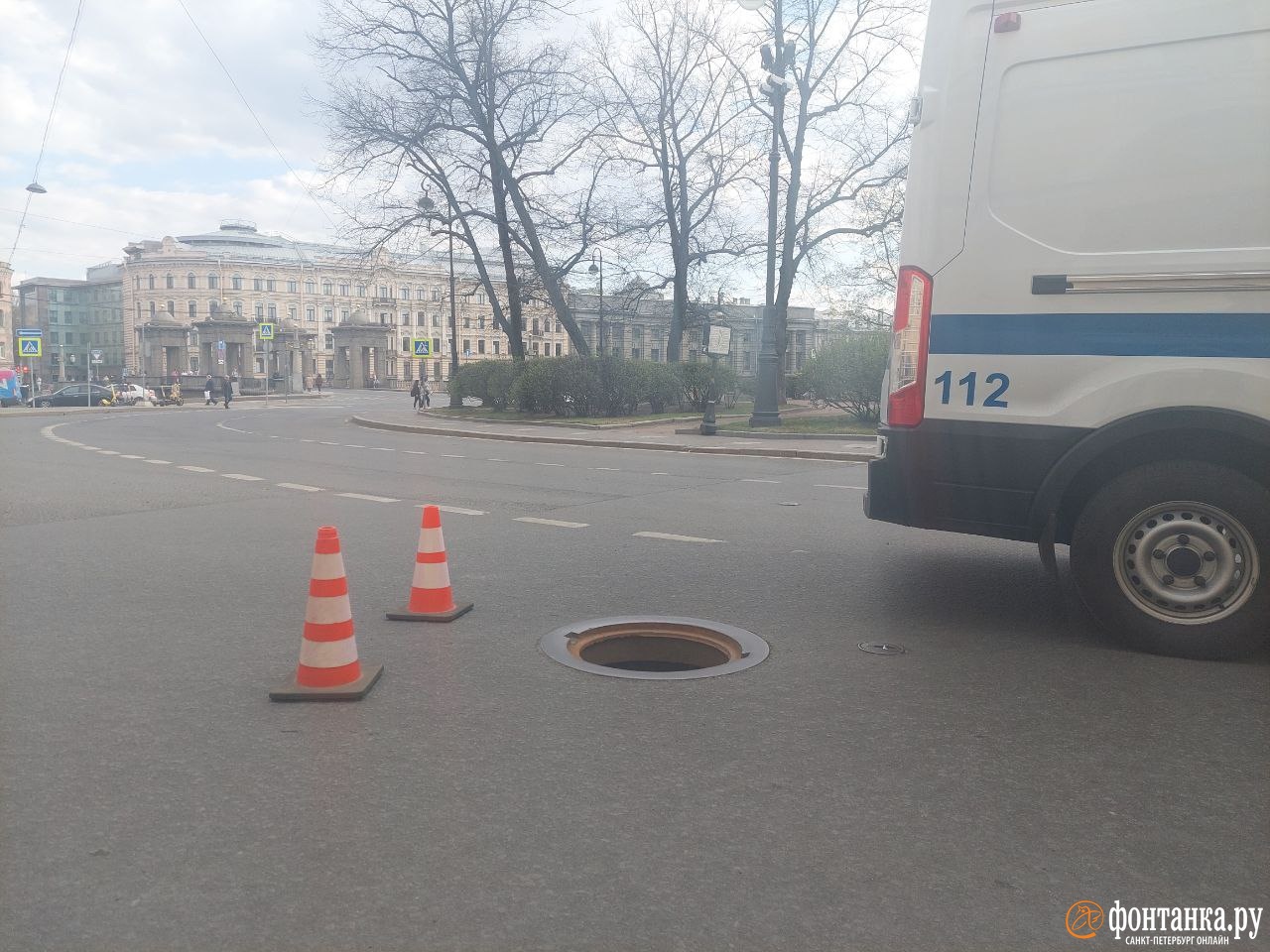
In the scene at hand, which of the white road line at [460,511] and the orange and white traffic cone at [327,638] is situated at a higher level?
the orange and white traffic cone at [327,638]

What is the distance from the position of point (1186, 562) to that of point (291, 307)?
406 ft

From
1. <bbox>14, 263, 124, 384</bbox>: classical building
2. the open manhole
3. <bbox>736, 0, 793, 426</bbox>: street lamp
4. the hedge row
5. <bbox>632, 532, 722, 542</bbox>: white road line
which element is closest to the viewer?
the open manhole

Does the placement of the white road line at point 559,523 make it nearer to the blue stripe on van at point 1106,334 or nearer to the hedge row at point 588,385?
the blue stripe on van at point 1106,334

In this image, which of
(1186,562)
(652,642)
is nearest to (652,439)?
(652,642)

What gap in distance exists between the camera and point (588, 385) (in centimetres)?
2902

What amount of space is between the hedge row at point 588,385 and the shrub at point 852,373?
20.9ft

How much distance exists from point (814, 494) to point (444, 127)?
23.8m

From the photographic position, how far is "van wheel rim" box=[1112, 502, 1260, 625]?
442 cm

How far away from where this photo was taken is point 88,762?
3334 mm

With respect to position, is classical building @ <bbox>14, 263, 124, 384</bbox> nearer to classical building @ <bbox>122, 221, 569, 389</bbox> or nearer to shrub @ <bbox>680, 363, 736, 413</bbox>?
classical building @ <bbox>122, 221, 569, 389</bbox>

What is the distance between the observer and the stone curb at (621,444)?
56.8ft

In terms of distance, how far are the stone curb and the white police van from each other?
10205mm

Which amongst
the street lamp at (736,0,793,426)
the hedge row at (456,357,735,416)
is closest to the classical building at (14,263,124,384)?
the hedge row at (456,357,735,416)

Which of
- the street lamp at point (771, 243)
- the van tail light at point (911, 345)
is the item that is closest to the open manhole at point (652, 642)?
the van tail light at point (911, 345)
